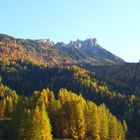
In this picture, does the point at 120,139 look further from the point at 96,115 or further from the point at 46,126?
the point at 46,126

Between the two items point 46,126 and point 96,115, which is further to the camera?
point 96,115

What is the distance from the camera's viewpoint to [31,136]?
14388cm

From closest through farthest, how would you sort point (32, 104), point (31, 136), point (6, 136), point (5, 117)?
point (31, 136) → point (6, 136) → point (32, 104) → point (5, 117)

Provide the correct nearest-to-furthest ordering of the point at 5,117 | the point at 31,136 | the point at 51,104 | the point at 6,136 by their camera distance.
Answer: the point at 31,136 < the point at 6,136 < the point at 51,104 < the point at 5,117

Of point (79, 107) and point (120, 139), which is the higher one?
point (79, 107)

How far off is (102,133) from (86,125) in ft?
26.9

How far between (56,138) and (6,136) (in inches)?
843

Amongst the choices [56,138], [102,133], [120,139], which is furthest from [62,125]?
[120,139]

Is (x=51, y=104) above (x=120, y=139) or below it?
above

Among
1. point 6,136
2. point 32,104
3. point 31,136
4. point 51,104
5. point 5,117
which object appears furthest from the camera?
point 5,117

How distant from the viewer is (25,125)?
147 metres

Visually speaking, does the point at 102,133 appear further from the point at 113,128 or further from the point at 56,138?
the point at 56,138

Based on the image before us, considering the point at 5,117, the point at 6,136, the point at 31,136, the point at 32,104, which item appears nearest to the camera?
the point at 31,136

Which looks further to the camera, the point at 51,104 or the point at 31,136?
the point at 51,104
